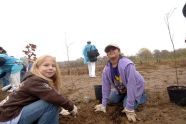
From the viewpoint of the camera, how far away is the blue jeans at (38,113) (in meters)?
3.31

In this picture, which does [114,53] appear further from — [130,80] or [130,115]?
[130,115]

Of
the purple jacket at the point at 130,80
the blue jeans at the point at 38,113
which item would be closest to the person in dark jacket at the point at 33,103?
the blue jeans at the point at 38,113

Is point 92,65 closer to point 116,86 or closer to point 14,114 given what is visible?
point 116,86

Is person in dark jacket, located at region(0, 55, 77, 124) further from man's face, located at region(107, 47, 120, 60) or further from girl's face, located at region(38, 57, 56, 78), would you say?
man's face, located at region(107, 47, 120, 60)

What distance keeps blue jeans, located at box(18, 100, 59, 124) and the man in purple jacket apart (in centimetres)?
131

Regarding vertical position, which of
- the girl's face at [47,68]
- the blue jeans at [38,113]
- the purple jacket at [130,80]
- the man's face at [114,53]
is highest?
the man's face at [114,53]

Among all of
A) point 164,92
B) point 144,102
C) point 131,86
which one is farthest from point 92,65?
point 131,86

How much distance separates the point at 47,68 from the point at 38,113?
1.75 ft

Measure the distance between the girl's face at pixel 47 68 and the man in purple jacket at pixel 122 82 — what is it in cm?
112

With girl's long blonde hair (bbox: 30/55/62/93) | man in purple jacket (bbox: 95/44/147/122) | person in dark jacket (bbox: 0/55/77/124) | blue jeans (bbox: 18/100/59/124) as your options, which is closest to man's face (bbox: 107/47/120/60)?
man in purple jacket (bbox: 95/44/147/122)

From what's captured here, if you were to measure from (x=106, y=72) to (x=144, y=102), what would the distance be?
906mm

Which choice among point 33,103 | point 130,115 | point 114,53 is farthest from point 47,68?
point 130,115

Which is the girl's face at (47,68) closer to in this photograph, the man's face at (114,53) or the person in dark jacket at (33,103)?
the person in dark jacket at (33,103)

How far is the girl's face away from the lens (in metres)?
3.48
